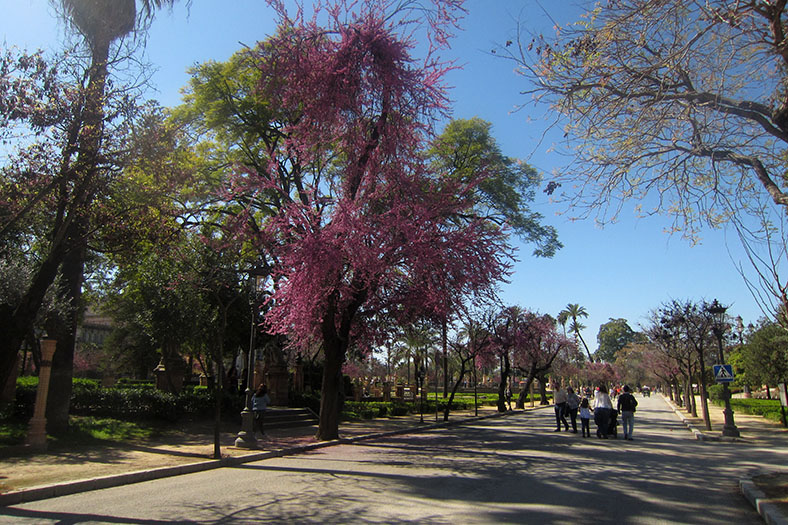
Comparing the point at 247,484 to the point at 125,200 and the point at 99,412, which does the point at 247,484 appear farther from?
the point at 99,412

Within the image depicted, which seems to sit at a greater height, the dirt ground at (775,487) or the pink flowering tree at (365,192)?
the pink flowering tree at (365,192)

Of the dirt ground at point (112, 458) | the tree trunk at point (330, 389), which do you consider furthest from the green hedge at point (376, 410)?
the dirt ground at point (112, 458)

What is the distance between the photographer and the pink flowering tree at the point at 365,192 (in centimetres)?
1238

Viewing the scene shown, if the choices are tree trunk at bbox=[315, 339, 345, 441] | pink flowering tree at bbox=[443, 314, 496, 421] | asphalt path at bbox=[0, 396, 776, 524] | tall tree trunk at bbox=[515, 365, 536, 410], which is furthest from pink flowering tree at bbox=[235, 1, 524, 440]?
tall tree trunk at bbox=[515, 365, 536, 410]

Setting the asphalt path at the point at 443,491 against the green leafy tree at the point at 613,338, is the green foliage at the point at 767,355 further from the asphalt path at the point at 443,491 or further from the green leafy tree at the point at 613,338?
the green leafy tree at the point at 613,338

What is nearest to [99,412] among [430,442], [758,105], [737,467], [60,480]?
[60,480]

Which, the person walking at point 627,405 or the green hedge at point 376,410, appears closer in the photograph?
the person walking at point 627,405

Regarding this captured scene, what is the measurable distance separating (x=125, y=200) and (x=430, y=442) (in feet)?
38.9

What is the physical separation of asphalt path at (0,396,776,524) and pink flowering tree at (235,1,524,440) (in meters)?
4.48

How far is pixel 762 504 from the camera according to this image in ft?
21.1

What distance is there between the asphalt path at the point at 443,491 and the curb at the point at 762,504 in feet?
0.44

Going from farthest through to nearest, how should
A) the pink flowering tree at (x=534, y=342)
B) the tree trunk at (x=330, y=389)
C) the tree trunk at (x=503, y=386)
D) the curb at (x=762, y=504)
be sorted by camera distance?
the pink flowering tree at (x=534, y=342) < the tree trunk at (x=503, y=386) < the tree trunk at (x=330, y=389) < the curb at (x=762, y=504)

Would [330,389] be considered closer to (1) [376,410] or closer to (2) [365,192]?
(2) [365,192]

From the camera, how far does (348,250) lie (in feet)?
39.3
